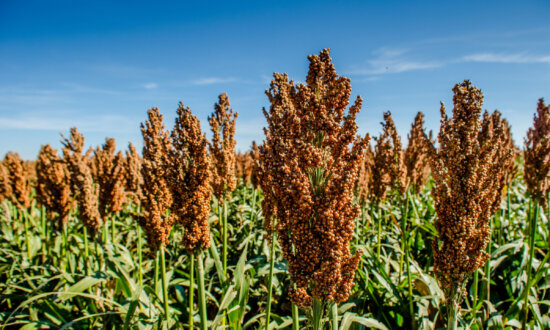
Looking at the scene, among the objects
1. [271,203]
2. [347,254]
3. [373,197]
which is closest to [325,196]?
[347,254]

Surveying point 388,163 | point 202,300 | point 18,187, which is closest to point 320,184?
point 202,300

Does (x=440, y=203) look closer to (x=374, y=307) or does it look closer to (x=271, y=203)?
(x=271, y=203)

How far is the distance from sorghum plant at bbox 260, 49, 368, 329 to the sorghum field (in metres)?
0.01

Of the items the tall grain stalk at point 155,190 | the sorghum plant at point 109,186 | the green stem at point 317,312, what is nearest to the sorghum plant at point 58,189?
the sorghum plant at point 109,186

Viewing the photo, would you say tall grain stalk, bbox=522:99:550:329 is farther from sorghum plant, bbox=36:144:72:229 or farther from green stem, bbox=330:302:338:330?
sorghum plant, bbox=36:144:72:229

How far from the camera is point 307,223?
2102mm

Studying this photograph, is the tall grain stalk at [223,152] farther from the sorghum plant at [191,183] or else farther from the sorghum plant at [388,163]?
the sorghum plant at [388,163]

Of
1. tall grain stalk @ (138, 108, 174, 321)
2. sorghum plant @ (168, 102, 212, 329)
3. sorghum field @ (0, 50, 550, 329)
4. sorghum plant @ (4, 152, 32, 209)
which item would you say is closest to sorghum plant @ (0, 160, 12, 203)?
sorghum plant @ (4, 152, 32, 209)

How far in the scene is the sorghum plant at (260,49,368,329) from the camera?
206 cm

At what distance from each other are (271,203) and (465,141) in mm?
1913

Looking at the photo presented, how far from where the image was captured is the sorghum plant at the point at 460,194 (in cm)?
261

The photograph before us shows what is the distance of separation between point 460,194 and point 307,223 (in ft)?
4.83

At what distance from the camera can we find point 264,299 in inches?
187

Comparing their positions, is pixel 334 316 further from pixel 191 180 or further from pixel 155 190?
pixel 155 190
